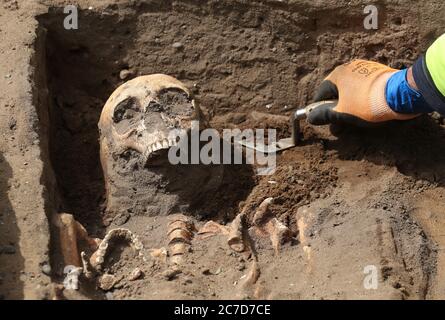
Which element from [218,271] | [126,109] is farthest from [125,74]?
[218,271]

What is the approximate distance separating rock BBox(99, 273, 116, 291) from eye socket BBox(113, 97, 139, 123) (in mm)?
1068

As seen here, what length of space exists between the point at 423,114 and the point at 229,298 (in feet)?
6.22

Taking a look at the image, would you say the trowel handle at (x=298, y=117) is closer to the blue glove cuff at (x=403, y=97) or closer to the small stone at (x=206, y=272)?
the blue glove cuff at (x=403, y=97)

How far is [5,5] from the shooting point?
Result: 5.38 m

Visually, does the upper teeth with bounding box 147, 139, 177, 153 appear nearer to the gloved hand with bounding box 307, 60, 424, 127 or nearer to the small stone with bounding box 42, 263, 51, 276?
the gloved hand with bounding box 307, 60, 424, 127

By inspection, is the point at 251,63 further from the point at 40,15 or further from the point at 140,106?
the point at 40,15

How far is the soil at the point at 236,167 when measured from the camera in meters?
4.07

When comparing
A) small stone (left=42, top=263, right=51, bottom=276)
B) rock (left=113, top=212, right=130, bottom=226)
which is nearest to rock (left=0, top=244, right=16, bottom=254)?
small stone (left=42, top=263, right=51, bottom=276)

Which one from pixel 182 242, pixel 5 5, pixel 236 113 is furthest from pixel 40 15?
pixel 182 242

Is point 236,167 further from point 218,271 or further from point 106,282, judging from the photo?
point 106,282

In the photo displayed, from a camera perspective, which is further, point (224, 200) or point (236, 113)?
point (236, 113)

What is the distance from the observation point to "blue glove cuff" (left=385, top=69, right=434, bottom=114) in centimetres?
461

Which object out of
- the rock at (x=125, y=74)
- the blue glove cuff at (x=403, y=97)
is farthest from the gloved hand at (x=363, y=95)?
the rock at (x=125, y=74)

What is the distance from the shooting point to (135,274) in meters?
4.07
